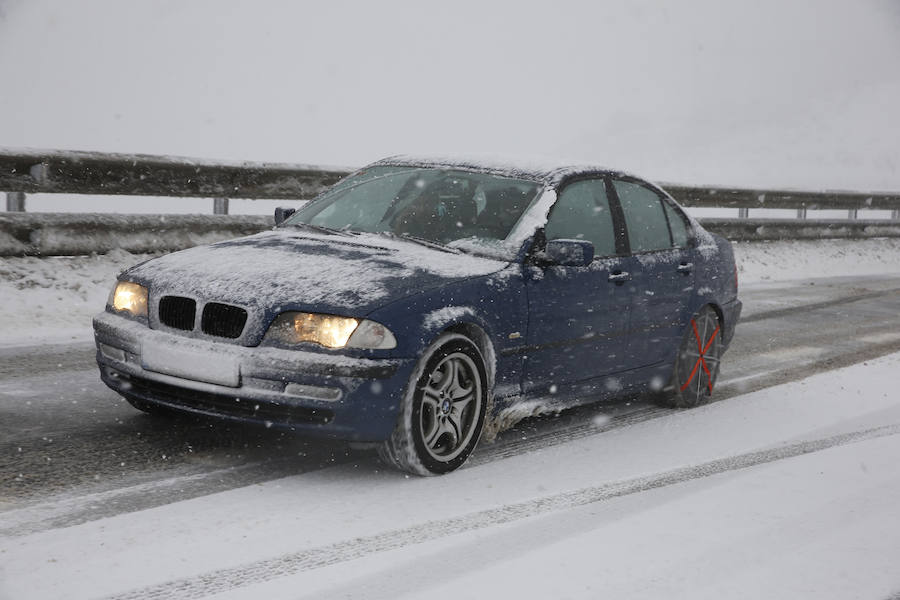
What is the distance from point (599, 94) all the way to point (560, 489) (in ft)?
249

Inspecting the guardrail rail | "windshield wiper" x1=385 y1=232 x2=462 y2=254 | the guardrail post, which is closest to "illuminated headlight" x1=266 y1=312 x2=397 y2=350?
"windshield wiper" x1=385 y1=232 x2=462 y2=254

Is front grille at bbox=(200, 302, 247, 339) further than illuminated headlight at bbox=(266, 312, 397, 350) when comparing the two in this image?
Yes

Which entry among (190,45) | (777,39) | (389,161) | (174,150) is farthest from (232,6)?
(389,161)

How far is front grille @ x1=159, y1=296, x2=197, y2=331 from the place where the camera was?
5.18m

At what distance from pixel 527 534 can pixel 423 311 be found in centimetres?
108

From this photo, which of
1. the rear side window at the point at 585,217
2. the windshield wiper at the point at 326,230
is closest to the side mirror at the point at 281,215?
the windshield wiper at the point at 326,230

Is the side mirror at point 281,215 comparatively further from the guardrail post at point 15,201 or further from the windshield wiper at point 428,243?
the guardrail post at point 15,201

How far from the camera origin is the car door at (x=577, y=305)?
5.83 metres

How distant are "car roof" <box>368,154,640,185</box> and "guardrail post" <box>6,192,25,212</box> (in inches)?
165

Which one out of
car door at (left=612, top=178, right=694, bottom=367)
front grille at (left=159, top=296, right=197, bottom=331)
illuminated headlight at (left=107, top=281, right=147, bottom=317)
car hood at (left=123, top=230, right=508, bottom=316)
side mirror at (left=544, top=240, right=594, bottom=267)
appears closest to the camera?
car hood at (left=123, top=230, right=508, bottom=316)

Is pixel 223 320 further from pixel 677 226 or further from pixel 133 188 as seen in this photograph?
pixel 133 188

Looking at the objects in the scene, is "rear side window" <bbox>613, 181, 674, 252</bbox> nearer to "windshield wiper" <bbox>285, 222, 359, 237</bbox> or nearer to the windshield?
the windshield

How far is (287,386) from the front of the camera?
493 cm

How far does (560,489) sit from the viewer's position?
523 cm
